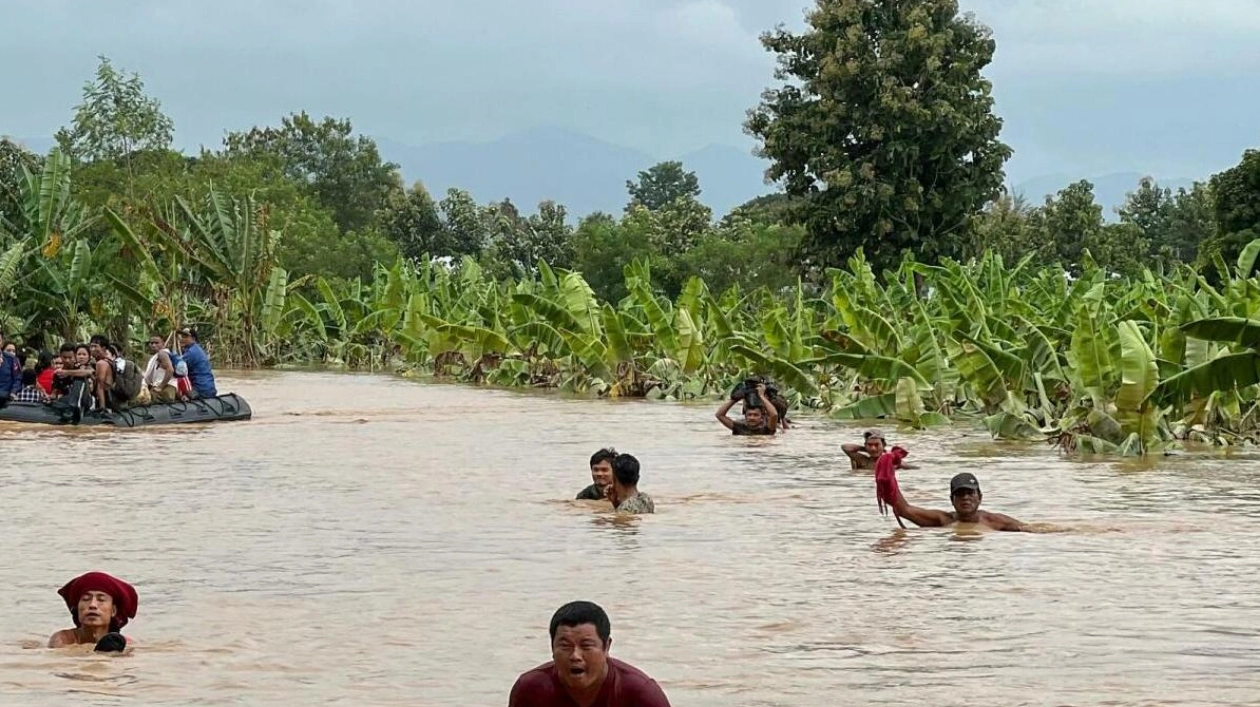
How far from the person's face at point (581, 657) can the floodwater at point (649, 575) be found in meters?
1.74

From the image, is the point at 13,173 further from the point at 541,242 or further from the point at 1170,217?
the point at 1170,217

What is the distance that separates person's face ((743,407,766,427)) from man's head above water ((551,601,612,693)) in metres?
14.6

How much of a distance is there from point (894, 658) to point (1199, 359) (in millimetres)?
9709

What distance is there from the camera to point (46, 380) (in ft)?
73.5

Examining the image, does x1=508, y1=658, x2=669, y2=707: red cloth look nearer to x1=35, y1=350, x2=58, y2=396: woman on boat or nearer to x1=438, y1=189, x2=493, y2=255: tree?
x1=35, y1=350, x2=58, y2=396: woman on boat

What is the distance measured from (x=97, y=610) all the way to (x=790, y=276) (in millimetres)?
42829

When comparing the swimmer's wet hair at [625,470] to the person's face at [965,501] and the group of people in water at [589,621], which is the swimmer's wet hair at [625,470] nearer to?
the group of people in water at [589,621]

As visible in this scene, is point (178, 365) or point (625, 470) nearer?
point (625, 470)

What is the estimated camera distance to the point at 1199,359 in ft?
56.2

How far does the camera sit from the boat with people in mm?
21406

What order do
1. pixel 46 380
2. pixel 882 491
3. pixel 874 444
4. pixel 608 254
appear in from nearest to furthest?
pixel 882 491 < pixel 874 444 < pixel 46 380 < pixel 608 254

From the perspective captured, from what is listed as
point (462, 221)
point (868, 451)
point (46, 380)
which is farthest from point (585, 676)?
point (462, 221)

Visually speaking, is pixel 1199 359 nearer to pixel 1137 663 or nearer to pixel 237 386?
pixel 1137 663

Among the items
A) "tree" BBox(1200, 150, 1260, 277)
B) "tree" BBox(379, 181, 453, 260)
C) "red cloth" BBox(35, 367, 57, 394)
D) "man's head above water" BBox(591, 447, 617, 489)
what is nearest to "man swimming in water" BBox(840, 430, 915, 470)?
"man's head above water" BBox(591, 447, 617, 489)
